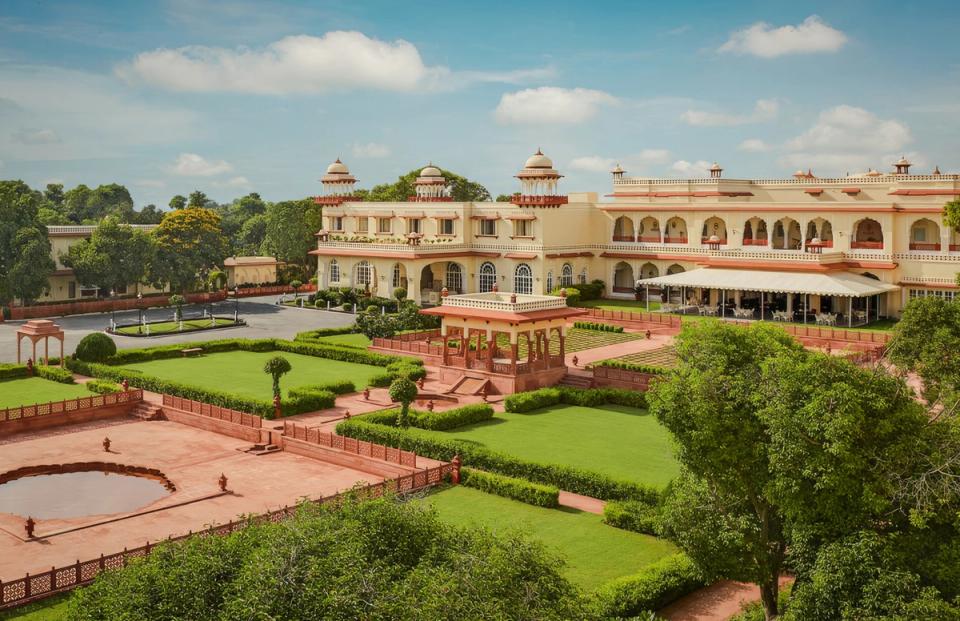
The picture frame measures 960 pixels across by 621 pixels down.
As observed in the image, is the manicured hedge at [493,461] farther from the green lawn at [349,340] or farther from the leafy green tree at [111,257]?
the leafy green tree at [111,257]

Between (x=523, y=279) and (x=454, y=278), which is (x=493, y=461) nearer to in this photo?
(x=523, y=279)

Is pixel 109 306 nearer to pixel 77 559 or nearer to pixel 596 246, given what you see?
pixel 596 246

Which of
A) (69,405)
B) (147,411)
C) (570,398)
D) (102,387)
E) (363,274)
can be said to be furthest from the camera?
(363,274)

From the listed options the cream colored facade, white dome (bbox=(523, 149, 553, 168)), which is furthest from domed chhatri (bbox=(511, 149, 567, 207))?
the cream colored facade

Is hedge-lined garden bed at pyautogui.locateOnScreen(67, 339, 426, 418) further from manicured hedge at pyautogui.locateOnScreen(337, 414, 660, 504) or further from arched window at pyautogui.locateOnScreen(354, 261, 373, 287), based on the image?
arched window at pyautogui.locateOnScreen(354, 261, 373, 287)

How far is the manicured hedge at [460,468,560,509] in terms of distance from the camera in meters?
22.9

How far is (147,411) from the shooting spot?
3328cm

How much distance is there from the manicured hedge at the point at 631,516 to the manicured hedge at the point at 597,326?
90.0ft

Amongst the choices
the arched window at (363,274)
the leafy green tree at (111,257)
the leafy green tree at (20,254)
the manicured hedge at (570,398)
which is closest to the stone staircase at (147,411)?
the manicured hedge at (570,398)

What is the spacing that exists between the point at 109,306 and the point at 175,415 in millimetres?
28988

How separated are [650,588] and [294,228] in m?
61.1

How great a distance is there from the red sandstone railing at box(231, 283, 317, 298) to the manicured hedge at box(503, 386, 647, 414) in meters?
36.9

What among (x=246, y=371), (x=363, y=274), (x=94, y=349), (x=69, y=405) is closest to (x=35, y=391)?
(x=94, y=349)

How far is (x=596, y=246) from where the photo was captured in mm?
62812
